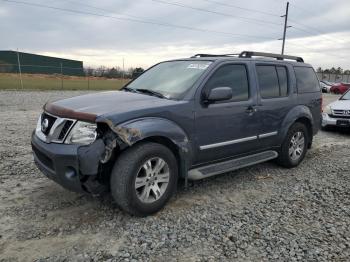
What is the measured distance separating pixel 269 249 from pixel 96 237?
5.49ft

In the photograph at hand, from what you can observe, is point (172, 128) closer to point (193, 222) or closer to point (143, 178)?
point (143, 178)

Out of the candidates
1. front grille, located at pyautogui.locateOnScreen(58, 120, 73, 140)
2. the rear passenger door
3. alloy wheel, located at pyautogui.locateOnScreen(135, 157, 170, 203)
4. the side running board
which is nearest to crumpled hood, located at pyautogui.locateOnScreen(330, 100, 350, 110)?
the rear passenger door

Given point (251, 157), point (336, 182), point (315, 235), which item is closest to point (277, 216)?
point (315, 235)

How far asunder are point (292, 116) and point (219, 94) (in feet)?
6.62

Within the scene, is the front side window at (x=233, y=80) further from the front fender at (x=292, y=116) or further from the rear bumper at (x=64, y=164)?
the rear bumper at (x=64, y=164)

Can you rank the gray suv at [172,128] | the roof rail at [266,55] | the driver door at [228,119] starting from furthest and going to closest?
the roof rail at [266,55] < the driver door at [228,119] < the gray suv at [172,128]

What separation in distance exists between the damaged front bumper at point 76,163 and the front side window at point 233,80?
1729 millimetres

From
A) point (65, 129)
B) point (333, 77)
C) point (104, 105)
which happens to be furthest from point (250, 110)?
point (333, 77)

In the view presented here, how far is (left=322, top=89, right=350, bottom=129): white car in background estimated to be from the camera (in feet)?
30.2

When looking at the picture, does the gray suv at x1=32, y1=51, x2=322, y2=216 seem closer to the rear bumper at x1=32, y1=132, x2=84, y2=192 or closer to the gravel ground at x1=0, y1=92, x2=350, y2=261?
the rear bumper at x1=32, y1=132, x2=84, y2=192

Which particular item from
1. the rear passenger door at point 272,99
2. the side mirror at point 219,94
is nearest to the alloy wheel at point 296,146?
the rear passenger door at point 272,99

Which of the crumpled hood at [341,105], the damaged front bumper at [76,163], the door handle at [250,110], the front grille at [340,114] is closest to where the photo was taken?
the damaged front bumper at [76,163]

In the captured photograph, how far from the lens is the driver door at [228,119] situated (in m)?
4.30

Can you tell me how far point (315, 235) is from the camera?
11.6 feet
